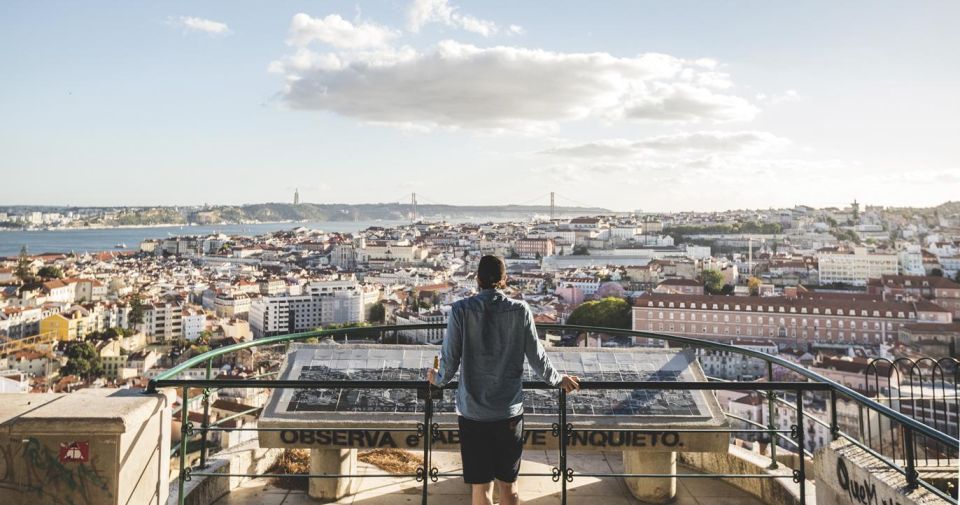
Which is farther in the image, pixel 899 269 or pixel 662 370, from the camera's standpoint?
pixel 899 269

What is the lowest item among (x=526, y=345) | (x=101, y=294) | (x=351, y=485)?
(x=101, y=294)

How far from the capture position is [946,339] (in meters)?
31.2

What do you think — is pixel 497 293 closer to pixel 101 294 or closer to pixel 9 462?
pixel 9 462

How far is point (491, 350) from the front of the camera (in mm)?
1439

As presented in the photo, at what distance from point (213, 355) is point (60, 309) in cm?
4355

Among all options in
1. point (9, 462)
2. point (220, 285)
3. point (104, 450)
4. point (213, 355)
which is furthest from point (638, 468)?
point (220, 285)

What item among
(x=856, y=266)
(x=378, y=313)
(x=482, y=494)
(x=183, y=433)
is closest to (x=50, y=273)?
(x=378, y=313)

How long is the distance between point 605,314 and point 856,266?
26.7 metres

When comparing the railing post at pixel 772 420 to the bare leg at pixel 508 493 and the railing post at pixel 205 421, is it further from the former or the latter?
the railing post at pixel 205 421

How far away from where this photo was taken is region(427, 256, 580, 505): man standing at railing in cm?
144

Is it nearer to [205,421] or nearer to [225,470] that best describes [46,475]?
[205,421]

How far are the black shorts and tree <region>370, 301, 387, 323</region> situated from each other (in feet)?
138

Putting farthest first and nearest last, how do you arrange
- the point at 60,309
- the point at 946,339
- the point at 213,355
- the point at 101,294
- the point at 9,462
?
the point at 101,294, the point at 60,309, the point at 946,339, the point at 213,355, the point at 9,462

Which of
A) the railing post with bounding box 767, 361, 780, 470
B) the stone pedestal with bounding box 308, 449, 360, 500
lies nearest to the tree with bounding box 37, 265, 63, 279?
the stone pedestal with bounding box 308, 449, 360, 500
